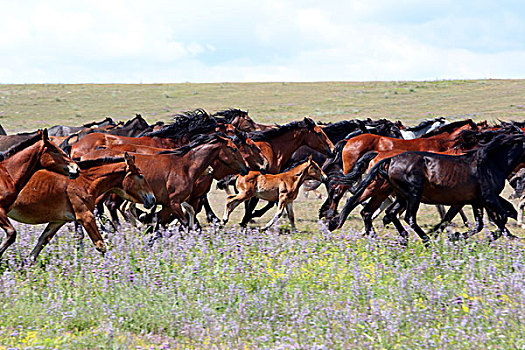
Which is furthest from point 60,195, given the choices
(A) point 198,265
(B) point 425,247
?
(B) point 425,247

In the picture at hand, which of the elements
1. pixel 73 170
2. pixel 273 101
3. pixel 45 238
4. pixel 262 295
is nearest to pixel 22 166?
pixel 73 170

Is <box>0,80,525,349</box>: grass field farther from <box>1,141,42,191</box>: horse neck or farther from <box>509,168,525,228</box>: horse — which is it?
<box>509,168,525,228</box>: horse

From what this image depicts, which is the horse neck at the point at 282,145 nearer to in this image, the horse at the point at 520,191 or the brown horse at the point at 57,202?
the horse at the point at 520,191

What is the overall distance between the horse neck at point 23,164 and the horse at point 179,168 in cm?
241

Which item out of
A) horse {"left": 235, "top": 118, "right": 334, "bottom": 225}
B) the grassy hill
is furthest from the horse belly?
the grassy hill

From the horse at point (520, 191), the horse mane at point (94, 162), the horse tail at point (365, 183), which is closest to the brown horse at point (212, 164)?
the horse tail at point (365, 183)

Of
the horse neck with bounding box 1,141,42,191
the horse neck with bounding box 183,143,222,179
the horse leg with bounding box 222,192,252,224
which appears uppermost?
the horse neck with bounding box 1,141,42,191

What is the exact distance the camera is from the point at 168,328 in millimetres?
5457

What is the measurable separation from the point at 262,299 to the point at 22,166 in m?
3.10

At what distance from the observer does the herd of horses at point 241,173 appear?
7426mm

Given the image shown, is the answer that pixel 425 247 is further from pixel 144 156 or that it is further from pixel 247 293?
pixel 144 156

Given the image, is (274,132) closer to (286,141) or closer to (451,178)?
(286,141)

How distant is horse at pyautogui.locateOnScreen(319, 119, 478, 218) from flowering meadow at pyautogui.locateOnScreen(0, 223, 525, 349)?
15.0 feet

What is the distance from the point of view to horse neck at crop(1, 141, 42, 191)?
7.07 meters
